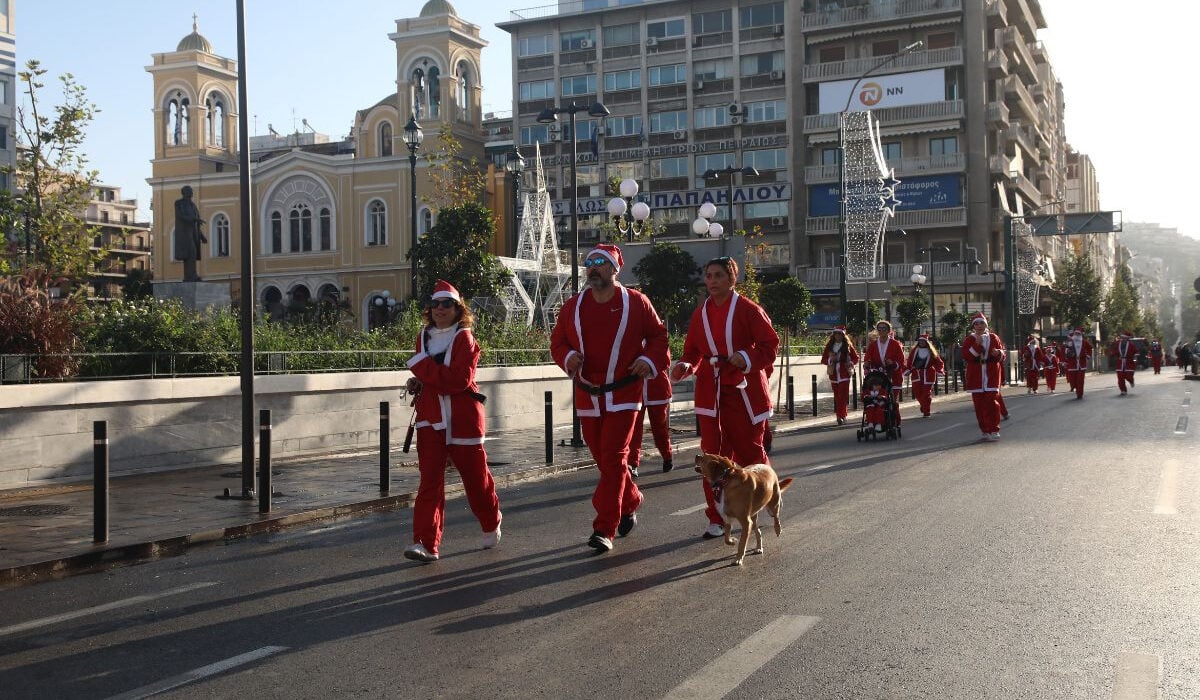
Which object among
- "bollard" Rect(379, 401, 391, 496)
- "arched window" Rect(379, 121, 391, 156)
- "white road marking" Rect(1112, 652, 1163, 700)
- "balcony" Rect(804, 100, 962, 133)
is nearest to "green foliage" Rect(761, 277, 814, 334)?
"bollard" Rect(379, 401, 391, 496)

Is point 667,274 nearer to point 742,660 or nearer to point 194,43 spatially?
point 742,660

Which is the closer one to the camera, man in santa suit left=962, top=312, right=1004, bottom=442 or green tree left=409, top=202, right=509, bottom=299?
man in santa suit left=962, top=312, right=1004, bottom=442

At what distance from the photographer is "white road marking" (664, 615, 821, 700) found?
4738 mm

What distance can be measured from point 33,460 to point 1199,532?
35.3ft

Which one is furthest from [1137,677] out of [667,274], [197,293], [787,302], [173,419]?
[667,274]

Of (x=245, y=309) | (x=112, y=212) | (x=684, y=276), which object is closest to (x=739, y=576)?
(x=245, y=309)

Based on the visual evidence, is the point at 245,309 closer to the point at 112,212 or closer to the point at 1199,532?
the point at 1199,532

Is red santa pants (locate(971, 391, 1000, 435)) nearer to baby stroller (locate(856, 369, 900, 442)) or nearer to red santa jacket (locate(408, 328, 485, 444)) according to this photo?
baby stroller (locate(856, 369, 900, 442))

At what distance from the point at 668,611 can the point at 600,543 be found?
5.84ft

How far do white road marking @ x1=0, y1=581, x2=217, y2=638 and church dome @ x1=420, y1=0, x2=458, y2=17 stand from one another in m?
60.3

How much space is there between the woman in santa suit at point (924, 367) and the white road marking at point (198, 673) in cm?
1784

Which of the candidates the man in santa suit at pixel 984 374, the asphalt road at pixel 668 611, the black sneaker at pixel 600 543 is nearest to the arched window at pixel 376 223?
the man in santa suit at pixel 984 374

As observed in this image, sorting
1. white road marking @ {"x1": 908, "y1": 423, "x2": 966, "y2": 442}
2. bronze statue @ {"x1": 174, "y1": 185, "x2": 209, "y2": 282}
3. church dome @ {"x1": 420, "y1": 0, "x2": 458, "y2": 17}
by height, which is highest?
church dome @ {"x1": 420, "y1": 0, "x2": 458, "y2": 17}

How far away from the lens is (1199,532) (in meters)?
8.51
